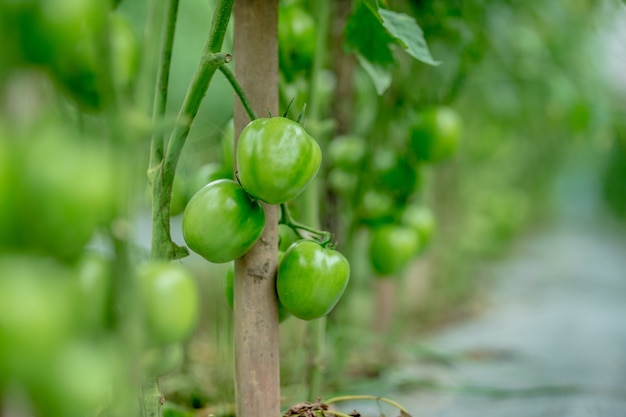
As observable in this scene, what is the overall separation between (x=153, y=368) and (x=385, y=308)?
113 centimetres

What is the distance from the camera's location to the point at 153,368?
39 centimetres

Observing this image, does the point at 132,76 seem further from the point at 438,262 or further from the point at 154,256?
the point at 438,262

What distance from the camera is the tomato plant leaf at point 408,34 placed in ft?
1.75

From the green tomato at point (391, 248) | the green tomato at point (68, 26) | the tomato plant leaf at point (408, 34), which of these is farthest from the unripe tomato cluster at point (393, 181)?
the green tomato at point (68, 26)

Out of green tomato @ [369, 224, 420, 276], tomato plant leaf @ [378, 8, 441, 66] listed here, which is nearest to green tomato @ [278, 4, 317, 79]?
tomato plant leaf @ [378, 8, 441, 66]

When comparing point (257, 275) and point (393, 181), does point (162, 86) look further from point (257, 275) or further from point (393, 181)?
point (393, 181)

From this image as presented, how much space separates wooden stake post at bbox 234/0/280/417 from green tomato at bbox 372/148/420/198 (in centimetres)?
44

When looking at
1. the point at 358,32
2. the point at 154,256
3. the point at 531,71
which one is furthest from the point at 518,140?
the point at 154,256

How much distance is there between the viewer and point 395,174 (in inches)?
35.9

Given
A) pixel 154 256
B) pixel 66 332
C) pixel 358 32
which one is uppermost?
pixel 358 32

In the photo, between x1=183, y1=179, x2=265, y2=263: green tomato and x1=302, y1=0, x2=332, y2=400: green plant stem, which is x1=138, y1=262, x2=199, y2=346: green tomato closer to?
x1=183, y1=179, x2=265, y2=263: green tomato

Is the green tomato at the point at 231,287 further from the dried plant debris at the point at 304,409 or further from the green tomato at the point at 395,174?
the green tomato at the point at 395,174

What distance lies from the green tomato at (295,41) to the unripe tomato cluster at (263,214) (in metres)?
0.28

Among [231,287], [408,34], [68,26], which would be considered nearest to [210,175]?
[231,287]
